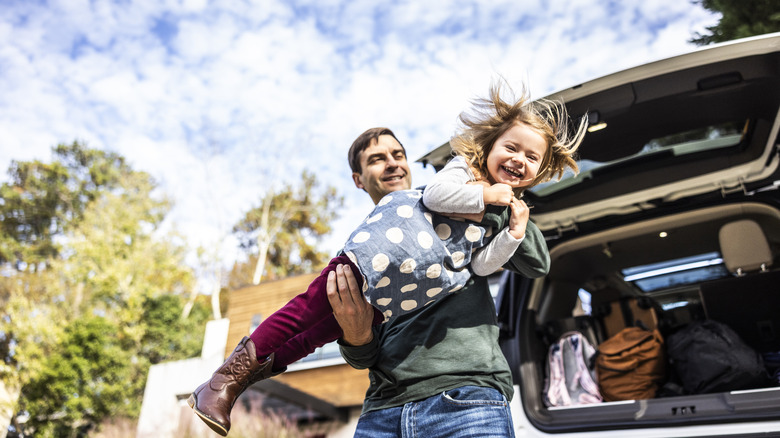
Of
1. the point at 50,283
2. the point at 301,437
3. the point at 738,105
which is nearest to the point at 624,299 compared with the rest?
the point at 738,105

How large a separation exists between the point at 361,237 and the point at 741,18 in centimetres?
889

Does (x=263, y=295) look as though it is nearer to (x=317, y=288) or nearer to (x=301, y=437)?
(x=301, y=437)

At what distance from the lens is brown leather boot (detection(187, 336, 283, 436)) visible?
124 centimetres

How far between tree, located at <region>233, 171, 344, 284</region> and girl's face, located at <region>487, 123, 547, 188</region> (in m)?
23.5

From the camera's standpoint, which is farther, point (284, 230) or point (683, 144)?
point (284, 230)

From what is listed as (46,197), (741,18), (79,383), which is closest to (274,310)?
(79,383)

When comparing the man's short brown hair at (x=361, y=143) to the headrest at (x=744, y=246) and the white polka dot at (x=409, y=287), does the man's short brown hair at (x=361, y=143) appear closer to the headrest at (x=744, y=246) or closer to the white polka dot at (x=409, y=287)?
the white polka dot at (x=409, y=287)

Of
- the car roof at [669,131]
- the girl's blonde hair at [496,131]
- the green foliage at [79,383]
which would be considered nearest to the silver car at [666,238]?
the car roof at [669,131]

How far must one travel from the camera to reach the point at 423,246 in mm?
1321

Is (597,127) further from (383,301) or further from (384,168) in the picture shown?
(383,301)

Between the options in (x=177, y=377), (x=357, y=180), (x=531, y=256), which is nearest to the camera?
(x=531, y=256)

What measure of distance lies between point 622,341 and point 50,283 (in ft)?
82.2

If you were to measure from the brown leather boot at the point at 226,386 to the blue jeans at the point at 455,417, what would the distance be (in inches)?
14.1

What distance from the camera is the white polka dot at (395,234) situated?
131 centimetres
